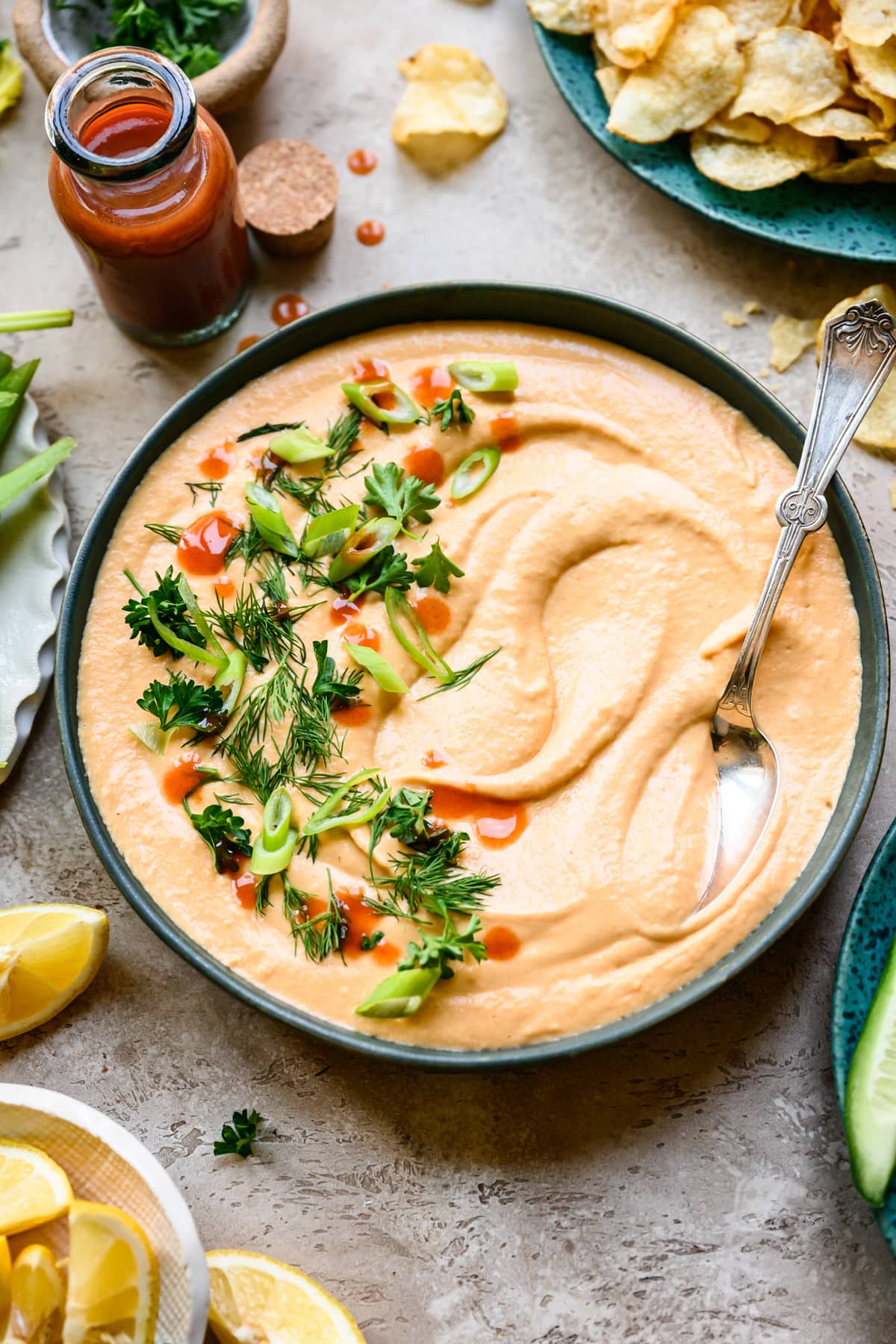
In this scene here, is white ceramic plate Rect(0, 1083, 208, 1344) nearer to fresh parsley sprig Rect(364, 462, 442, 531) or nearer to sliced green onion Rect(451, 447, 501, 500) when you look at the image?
fresh parsley sprig Rect(364, 462, 442, 531)

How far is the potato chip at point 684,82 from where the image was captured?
3070 millimetres

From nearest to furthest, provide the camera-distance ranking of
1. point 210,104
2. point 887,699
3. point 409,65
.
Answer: point 887,699 → point 210,104 → point 409,65

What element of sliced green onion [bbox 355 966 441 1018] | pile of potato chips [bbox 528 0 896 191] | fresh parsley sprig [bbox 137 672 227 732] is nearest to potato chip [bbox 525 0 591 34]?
pile of potato chips [bbox 528 0 896 191]

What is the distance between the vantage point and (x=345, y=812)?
9.10ft

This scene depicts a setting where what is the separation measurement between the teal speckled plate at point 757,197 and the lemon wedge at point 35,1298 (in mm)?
3012

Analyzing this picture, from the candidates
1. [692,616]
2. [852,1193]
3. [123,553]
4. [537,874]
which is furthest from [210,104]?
[852,1193]

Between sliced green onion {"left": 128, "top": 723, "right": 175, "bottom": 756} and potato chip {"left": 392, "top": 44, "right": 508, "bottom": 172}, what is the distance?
1.82 meters

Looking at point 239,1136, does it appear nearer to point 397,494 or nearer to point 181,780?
point 181,780

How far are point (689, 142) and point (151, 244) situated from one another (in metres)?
1.46

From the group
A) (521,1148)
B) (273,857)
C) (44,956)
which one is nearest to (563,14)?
(273,857)

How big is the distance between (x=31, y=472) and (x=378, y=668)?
1.07 meters

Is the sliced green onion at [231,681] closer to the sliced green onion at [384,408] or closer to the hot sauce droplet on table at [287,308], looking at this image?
the sliced green onion at [384,408]

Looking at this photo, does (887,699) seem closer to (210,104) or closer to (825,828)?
(825,828)

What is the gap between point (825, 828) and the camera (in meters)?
2.82
